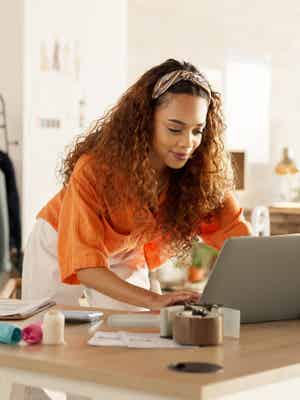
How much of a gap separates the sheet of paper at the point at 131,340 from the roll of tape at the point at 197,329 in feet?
0.08

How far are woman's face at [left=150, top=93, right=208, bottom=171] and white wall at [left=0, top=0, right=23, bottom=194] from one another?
10.3ft

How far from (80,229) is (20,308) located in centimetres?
33

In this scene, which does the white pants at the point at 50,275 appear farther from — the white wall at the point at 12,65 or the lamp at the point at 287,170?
the lamp at the point at 287,170

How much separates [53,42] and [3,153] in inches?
33.2

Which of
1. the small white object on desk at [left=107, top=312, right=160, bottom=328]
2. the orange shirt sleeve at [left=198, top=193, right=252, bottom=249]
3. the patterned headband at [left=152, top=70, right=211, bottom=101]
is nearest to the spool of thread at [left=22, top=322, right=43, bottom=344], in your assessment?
the small white object on desk at [left=107, top=312, right=160, bottom=328]

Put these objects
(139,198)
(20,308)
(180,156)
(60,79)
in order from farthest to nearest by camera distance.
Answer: (60,79) < (139,198) < (180,156) < (20,308)

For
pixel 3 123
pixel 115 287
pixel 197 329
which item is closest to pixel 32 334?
pixel 197 329

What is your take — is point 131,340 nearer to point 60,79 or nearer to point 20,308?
point 20,308

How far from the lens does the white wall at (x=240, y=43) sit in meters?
9.02

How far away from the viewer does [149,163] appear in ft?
9.29

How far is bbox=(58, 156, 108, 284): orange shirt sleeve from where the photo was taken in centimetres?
266

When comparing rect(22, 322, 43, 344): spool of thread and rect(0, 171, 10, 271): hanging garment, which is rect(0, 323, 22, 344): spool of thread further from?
rect(0, 171, 10, 271): hanging garment

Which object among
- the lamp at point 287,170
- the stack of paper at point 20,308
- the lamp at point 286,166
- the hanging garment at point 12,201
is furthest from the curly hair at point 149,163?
the lamp at point 286,166

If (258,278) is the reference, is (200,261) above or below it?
below
